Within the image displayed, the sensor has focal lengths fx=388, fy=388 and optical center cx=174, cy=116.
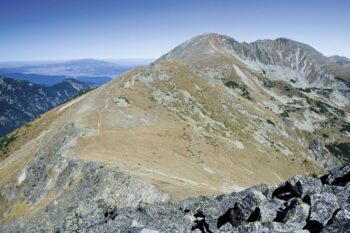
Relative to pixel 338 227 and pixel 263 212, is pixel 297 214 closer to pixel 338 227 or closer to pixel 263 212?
pixel 263 212

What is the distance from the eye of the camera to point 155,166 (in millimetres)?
62750

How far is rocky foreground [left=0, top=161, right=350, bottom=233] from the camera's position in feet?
67.1

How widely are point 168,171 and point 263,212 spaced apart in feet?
128

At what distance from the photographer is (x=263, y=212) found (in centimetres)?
2341

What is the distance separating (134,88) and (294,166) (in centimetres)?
5067

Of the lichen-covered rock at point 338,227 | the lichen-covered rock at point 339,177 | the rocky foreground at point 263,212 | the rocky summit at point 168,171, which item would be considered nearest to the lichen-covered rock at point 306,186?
the rocky foreground at point 263,212

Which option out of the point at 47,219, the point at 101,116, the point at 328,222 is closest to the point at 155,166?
the point at 47,219

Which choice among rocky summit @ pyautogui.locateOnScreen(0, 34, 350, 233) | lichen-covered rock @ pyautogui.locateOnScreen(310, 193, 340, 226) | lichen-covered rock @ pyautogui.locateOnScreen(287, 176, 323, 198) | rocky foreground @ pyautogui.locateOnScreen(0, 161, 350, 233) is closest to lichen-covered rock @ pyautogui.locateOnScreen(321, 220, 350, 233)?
rocky foreground @ pyautogui.locateOnScreen(0, 161, 350, 233)

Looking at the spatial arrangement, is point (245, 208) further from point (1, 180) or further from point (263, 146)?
point (263, 146)

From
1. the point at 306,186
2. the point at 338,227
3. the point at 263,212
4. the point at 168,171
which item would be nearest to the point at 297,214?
the point at 263,212

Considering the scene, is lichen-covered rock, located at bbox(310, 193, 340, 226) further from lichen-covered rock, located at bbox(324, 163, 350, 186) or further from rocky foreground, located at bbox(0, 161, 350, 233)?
lichen-covered rock, located at bbox(324, 163, 350, 186)

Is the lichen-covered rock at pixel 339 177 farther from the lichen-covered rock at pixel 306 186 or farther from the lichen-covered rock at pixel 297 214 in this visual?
the lichen-covered rock at pixel 297 214

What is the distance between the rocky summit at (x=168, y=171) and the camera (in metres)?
24.7

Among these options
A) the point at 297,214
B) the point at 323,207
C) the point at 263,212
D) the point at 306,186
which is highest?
the point at 323,207
